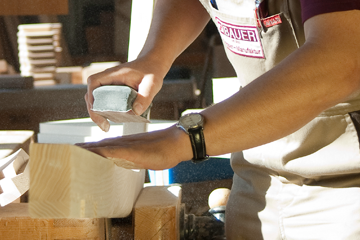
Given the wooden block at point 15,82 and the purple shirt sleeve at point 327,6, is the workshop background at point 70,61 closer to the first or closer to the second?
the wooden block at point 15,82

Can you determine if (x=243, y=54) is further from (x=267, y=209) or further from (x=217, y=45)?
(x=217, y=45)

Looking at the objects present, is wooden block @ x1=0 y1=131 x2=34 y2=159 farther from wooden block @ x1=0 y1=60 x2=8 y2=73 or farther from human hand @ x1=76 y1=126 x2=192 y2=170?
wooden block @ x1=0 y1=60 x2=8 y2=73

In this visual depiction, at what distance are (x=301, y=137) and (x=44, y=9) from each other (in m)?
1.77

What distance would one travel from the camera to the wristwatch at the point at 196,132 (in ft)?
2.26

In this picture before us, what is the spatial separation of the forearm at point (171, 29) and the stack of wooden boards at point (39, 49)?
1735 mm

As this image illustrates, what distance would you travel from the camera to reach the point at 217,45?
261cm

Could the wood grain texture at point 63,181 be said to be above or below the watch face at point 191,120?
below

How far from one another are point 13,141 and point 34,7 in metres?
1.01

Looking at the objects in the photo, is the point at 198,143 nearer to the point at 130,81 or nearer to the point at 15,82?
the point at 130,81

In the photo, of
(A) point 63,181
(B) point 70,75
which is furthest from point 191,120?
(B) point 70,75

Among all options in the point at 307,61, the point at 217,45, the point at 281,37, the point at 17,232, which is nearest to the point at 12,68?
the point at 217,45

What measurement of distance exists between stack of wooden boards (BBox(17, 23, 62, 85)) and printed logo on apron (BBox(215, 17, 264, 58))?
1966mm

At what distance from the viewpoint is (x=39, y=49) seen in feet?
9.04

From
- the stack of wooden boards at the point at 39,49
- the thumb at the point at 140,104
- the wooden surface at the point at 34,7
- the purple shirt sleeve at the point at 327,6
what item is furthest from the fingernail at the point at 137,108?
the stack of wooden boards at the point at 39,49
